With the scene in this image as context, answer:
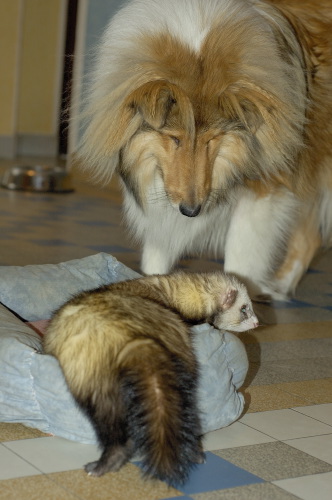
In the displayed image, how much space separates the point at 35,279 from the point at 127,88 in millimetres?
926

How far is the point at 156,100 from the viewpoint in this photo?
3635 millimetres

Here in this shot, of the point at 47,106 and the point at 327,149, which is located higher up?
the point at 327,149

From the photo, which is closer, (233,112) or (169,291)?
(169,291)

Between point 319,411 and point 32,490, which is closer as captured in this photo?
point 32,490

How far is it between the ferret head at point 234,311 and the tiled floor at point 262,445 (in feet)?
0.93

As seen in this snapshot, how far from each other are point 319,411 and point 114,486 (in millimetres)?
1102

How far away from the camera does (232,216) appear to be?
4.45 meters

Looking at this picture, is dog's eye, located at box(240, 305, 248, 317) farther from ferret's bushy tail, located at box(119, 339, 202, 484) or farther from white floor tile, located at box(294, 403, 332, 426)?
ferret's bushy tail, located at box(119, 339, 202, 484)

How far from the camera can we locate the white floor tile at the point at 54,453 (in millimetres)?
2480

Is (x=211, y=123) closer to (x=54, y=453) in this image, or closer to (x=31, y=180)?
(x=54, y=453)

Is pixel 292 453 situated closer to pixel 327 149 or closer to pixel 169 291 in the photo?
pixel 169 291

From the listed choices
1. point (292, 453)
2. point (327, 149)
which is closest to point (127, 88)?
point (327, 149)

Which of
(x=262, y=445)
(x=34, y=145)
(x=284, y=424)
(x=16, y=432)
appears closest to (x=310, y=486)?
(x=262, y=445)

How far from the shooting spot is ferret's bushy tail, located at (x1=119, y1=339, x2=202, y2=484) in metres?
2.18
